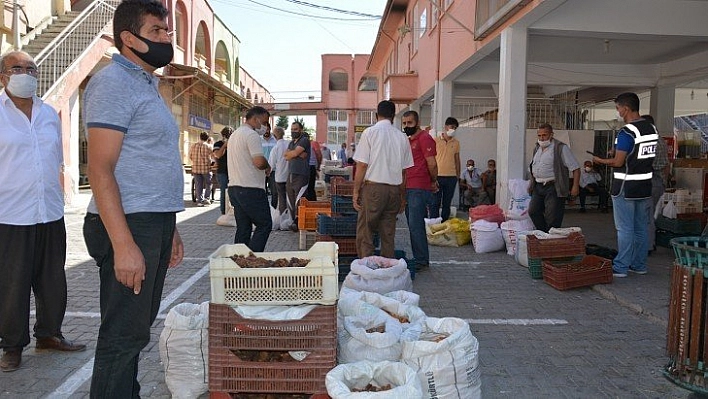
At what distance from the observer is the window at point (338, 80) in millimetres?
52250

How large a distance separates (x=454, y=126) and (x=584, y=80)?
20.1ft

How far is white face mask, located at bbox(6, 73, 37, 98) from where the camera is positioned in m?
4.09

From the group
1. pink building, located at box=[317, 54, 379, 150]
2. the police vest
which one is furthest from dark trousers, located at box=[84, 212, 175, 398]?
pink building, located at box=[317, 54, 379, 150]

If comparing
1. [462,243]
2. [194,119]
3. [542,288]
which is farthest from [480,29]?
[194,119]

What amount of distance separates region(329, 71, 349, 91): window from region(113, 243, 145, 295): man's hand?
5058cm

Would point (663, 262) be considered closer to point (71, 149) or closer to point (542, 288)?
point (542, 288)

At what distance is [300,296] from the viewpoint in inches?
129

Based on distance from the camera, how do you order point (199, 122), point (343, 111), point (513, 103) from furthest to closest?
point (343, 111)
point (199, 122)
point (513, 103)

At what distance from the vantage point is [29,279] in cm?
417

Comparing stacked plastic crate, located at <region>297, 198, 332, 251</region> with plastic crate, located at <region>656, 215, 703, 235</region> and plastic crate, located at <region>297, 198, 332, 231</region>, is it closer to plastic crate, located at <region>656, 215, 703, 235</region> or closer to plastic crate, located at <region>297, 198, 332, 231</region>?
plastic crate, located at <region>297, 198, 332, 231</region>

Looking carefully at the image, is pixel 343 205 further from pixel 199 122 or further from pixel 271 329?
pixel 199 122

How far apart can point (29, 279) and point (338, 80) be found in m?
49.7

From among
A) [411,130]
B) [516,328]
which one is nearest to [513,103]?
[411,130]

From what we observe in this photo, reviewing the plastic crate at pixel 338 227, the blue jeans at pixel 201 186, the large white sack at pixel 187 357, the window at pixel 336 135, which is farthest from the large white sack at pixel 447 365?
the window at pixel 336 135
